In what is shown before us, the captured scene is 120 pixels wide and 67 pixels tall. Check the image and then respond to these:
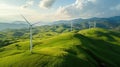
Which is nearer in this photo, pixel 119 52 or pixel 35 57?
pixel 35 57

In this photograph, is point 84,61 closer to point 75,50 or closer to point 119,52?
point 75,50

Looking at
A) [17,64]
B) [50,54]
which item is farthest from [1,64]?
[50,54]

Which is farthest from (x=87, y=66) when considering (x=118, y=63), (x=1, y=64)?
(x=1, y=64)

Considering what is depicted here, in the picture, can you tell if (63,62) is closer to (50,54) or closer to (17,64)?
(50,54)

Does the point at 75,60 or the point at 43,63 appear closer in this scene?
the point at 43,63

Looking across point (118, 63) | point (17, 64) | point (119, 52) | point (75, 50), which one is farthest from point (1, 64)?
point (119, 52)

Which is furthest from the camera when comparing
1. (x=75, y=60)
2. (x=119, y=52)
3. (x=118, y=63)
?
(x=119, y=52)

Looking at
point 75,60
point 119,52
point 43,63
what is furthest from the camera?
point 119,52

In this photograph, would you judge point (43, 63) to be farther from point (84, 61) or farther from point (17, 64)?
point (84, 61)

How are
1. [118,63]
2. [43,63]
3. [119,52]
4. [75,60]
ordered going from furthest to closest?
[119,52] → [118,63] → [75,60] → [43,63]
